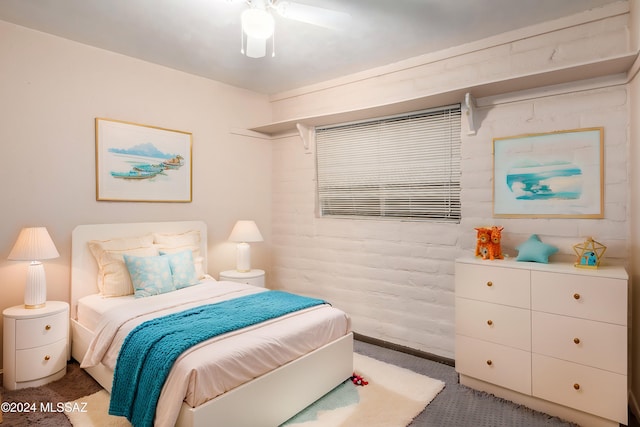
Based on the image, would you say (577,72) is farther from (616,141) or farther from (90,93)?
(90,93)

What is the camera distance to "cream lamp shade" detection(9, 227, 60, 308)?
8.18 feet

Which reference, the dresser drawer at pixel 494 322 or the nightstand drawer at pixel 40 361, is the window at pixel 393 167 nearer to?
the dresser drawer at pixel 494 322

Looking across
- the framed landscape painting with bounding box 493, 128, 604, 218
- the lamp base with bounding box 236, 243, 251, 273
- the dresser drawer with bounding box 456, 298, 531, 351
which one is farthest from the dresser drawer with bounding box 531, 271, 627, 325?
the lamp base with bounding box 236, 243, 251, 273

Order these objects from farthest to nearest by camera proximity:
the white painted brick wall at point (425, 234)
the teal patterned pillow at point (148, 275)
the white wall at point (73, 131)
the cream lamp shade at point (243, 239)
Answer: the cream lamp shade at point (243, 239) → the teal patterned pillow at point (148, 275) → the white wall at point (73, 131) → the white painted brick wall at point (425, 234)

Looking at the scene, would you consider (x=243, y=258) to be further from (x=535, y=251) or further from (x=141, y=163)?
(x=535, y=251)

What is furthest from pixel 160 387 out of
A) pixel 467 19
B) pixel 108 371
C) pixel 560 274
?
pixel 467 19

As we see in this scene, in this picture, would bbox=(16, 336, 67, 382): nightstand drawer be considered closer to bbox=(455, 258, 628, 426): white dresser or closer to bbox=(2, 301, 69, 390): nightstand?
bbox=(2, 301, 69, 390): nightstand

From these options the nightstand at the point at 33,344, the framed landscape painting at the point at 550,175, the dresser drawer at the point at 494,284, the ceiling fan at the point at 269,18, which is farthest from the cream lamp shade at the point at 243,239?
the framed landscape painting at the point at 550,175

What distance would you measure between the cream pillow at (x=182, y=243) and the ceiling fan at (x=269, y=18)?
1.89 m

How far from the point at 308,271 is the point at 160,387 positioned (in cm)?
240

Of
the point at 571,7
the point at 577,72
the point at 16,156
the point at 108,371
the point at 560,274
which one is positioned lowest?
the point at 108,371

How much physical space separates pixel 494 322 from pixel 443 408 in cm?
66

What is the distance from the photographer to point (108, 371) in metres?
2.39

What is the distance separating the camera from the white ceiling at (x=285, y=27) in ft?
7.86
